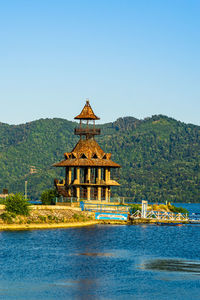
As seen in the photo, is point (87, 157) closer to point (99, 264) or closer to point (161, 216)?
point (161, 216)

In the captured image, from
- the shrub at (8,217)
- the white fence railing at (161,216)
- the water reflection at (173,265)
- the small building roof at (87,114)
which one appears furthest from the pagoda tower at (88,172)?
the water reflection at (173,265)

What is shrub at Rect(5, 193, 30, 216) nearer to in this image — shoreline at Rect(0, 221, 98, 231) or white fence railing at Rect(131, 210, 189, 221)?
shoreline at Rect(0, 221, 98, 231)

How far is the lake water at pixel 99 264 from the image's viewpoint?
54.2 m

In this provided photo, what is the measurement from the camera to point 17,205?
99.8m

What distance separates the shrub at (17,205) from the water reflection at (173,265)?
3340 centimetres

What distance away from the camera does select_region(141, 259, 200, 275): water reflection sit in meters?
65.1

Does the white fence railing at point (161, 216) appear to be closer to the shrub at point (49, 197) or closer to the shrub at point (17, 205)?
the shrub at point (49, 197)

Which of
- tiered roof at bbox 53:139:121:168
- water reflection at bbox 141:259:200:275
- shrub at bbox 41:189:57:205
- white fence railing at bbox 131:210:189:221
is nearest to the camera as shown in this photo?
water reflection at bbox 141:259:200:275

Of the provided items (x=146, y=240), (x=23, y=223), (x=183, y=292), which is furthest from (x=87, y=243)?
(x=183, y=292)

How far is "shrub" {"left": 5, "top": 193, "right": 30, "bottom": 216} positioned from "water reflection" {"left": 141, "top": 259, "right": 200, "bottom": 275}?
3340 cm

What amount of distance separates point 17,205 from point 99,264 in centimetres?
3398

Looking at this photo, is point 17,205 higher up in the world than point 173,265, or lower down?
higher up

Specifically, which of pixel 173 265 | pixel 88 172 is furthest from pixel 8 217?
pixel 173 265

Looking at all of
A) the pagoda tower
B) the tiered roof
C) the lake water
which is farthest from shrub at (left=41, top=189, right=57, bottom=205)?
the lake water
